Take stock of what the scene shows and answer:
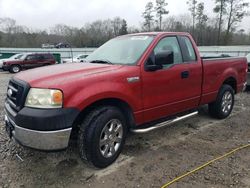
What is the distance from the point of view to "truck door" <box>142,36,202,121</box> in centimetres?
374

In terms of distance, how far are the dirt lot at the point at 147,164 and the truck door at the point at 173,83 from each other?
56cm

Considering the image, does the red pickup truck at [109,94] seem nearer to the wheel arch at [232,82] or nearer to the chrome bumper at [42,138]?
the chrome bumper at [42,138]

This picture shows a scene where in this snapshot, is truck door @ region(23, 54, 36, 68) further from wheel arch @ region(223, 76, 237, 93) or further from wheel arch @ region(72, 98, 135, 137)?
wheel arch @ region(72, 98, 135, 137)

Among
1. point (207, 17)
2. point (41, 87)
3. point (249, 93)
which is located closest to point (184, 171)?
point (41, 87)

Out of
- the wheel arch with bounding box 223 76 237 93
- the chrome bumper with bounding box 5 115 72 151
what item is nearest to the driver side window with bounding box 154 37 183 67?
the wheel arch with bounding box 223 76 237 93

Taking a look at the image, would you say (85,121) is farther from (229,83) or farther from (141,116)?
(229,83)

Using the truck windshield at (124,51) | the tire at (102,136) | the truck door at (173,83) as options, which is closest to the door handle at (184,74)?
the truck door at (173,83)

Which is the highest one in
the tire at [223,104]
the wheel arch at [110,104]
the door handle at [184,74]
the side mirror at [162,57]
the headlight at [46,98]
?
the side mirror at [162,57]

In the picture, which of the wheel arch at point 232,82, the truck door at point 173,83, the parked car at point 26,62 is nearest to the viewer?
the truck door at point 173,83

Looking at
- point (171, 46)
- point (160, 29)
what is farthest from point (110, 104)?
point (160, 29)

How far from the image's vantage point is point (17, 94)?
10.1ft

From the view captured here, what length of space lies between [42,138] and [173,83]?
2.27 metres

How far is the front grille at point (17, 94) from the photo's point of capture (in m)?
2.94

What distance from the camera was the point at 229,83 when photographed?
18.8 feet
